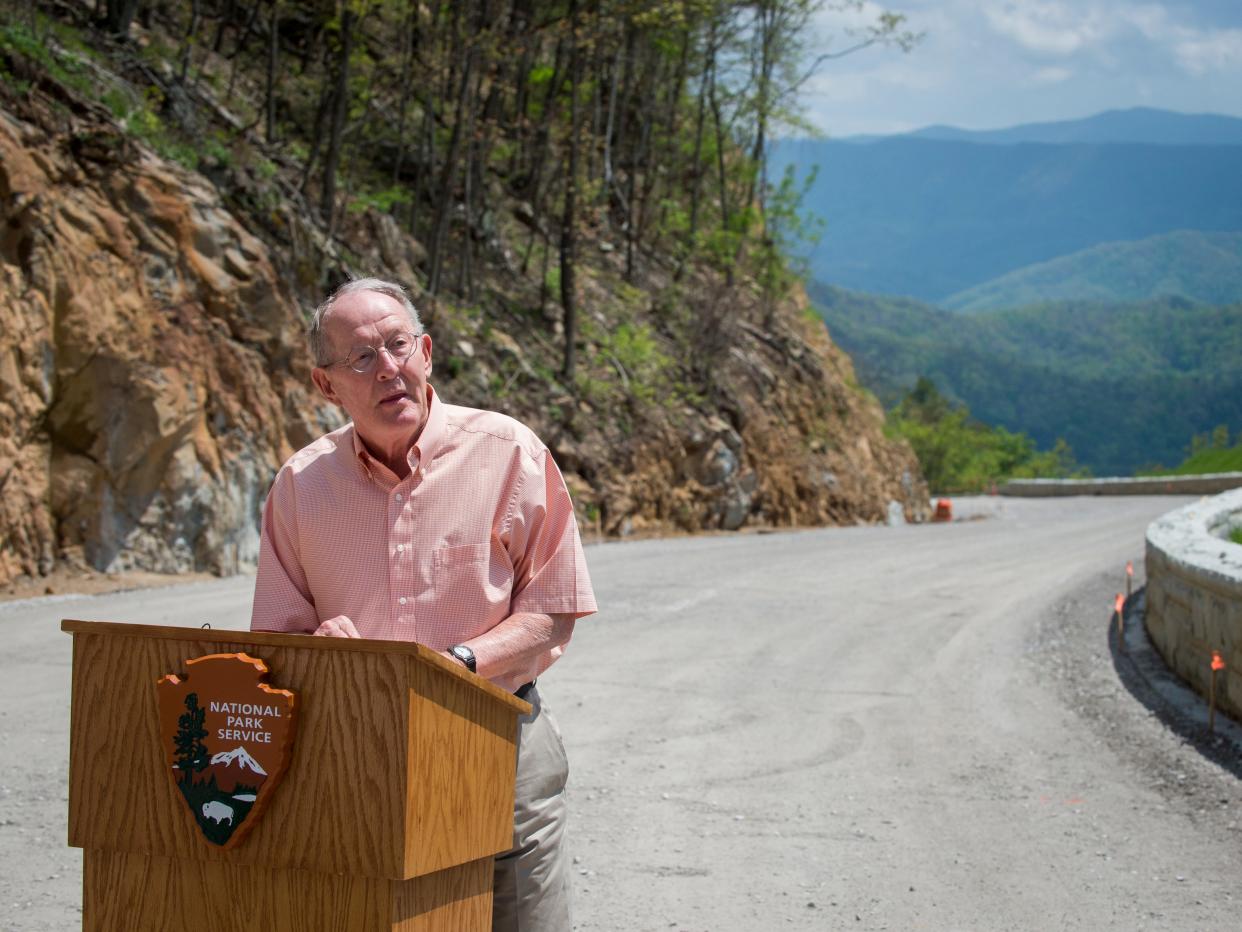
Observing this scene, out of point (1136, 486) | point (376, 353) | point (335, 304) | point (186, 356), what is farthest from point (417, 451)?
point (1136, 486)

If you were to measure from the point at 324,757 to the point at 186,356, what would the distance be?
13.2m

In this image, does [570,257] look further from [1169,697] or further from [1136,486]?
[1136,486]

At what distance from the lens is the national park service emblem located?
2.42 m

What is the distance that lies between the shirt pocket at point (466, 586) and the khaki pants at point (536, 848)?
253 mm

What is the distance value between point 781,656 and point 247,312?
8.47 meters

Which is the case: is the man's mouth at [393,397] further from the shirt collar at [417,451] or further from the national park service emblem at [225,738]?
the national park service emblem at [225,738]

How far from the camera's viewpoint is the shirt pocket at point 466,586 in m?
2.94

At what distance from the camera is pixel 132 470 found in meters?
13.9

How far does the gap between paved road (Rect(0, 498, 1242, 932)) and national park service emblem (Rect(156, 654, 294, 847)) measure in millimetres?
2667

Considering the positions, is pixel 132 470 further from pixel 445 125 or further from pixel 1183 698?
pixel 445 125

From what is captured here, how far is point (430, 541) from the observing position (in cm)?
296

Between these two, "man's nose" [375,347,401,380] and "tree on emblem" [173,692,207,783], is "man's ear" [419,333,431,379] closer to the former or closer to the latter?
"man's nose" [375,347,401,380]

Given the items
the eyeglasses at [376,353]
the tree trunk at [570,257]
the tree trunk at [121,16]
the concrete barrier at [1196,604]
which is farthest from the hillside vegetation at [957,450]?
the eyeglasses at [376,353]

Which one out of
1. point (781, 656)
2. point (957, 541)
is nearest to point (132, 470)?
point (781, 656)
